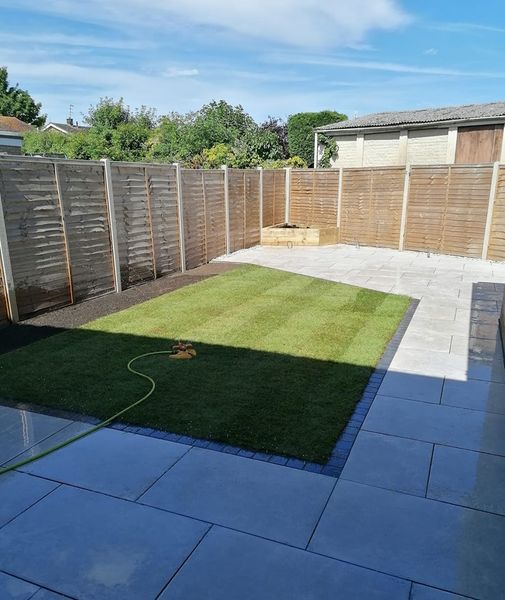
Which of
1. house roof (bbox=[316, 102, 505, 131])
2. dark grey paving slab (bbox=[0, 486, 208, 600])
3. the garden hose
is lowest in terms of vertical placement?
the garden hose

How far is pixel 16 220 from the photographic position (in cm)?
686

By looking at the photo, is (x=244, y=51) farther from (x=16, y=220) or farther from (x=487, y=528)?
(x=487, y=528)

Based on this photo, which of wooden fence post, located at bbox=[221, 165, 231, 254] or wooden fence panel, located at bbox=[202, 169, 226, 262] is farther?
wooden fence post, located at bbox=[221, 165, 231, 254]

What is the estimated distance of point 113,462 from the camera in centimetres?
368

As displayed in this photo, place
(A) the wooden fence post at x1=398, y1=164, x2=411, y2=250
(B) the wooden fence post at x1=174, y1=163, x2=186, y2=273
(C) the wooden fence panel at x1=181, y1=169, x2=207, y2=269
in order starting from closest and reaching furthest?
(B) the wooden fence post at x1=174, y1=163, x2=186, y2=273 < (C) the wooden fence panel at x1=181, y1=169, x2=207, y2=269 < (A) the wooden fence post at x1=398, y1=164, x2=411, y2=250

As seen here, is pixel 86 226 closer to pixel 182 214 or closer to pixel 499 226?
pixel 182 214

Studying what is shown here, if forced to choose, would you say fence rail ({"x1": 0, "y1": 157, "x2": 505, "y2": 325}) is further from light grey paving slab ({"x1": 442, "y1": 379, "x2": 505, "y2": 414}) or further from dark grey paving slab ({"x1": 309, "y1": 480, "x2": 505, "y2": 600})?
light grey paving slab ({"x1": 442, "y1": 379, "x2": 505, "y2": 414})

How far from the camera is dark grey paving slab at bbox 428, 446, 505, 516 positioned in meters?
3.19

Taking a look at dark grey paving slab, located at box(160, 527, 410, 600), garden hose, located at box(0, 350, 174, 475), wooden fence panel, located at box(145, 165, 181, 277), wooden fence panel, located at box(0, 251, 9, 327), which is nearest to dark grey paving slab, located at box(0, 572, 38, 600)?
dark grey paving slab, located at box(160, 527, 410, 600)

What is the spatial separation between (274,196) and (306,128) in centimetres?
1879

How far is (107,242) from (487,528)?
7637 millimetres

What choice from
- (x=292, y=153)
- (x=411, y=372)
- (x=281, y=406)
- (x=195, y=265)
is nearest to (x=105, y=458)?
(x=281, y=406)

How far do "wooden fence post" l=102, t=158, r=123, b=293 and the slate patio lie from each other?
4877mm

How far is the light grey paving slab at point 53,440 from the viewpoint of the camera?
3.76m
